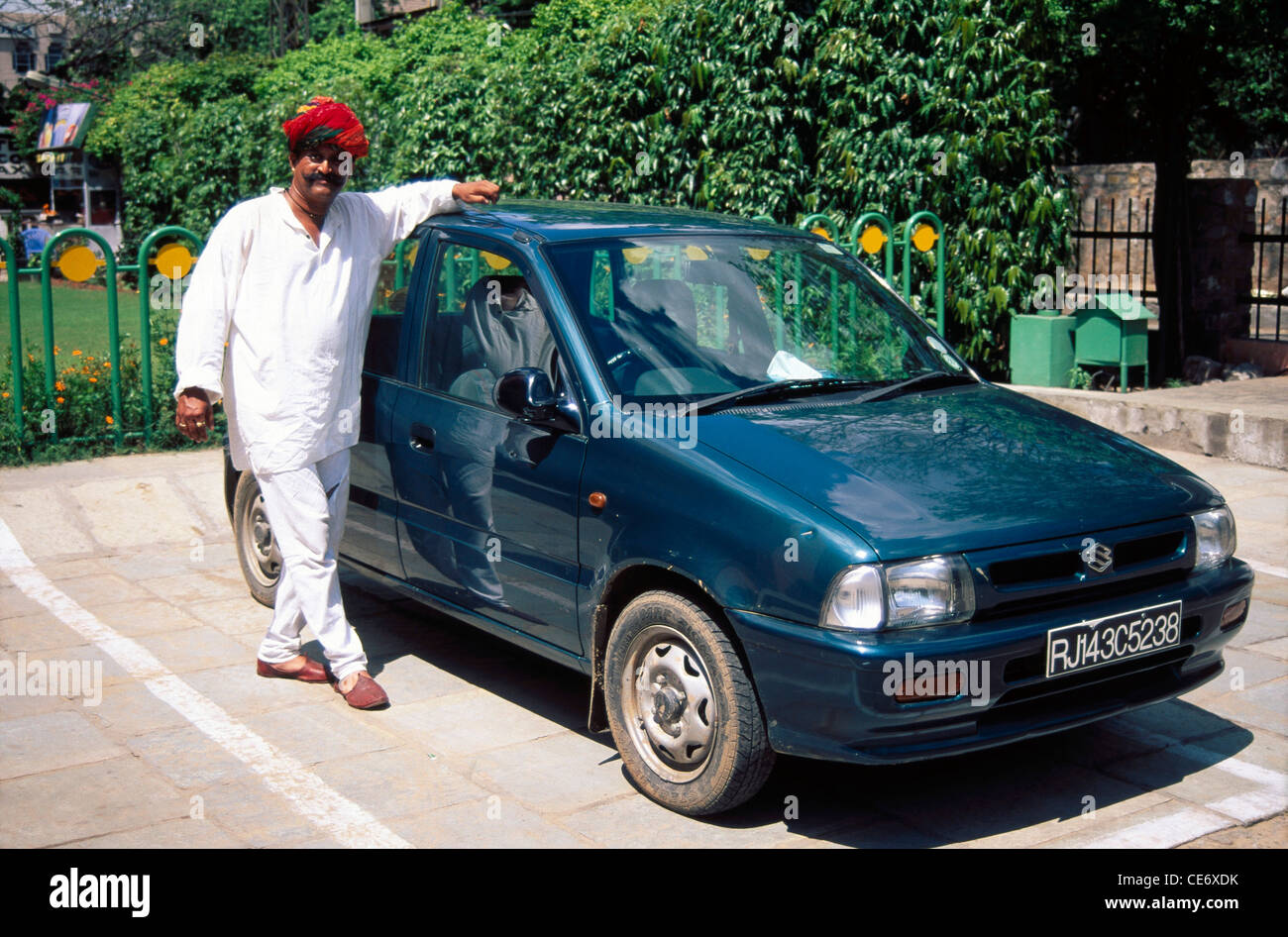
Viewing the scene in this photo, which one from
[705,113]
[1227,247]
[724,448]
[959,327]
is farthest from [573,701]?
[1227,247]

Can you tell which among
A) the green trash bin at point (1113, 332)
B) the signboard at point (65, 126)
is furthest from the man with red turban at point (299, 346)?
the signboard at point (65, 126)

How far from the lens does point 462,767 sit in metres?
4.70

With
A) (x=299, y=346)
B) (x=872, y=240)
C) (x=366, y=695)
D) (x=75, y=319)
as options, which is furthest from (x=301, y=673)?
(x=75, y=319)

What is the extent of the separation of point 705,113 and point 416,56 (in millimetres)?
12355

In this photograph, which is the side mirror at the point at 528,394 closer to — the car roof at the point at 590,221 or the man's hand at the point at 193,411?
the car roof at the point at 590,221

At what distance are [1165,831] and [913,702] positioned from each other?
1.00 metres

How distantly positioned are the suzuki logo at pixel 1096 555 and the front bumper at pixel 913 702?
0.36ft

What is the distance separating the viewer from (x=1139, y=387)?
39.2 ft

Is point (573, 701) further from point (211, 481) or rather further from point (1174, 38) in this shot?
point (1174, 38)

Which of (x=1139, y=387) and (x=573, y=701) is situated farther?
(x=1139, y=387)

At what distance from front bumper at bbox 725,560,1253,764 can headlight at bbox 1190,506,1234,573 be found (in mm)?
371

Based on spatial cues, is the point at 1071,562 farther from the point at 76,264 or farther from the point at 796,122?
the point at 796,122
